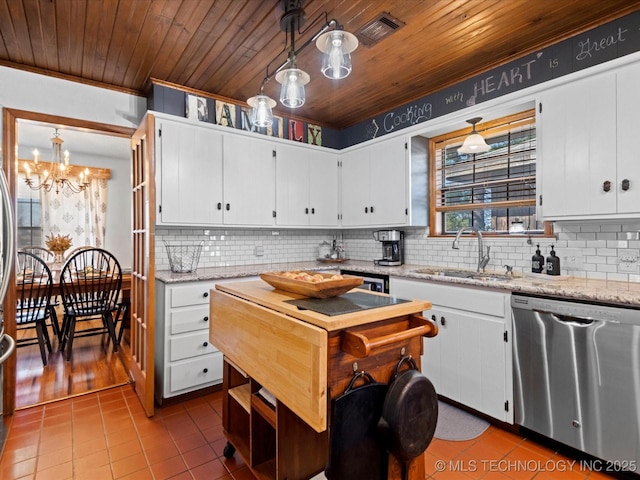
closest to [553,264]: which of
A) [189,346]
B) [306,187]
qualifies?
[306,187]

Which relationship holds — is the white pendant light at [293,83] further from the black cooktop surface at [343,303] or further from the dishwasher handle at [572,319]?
the dishwasher handle at [572,319]

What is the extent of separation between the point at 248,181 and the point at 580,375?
2830mm

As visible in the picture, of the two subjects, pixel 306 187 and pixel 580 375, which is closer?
pixel 580 375

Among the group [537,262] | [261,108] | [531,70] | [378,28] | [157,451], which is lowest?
[157,451]

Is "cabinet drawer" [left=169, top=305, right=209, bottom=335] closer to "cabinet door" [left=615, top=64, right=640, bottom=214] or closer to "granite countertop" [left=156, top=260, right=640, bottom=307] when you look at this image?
"granite countertop" [left=156, top=260, right=640, bottom=307]

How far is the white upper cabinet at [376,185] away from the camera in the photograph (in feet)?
10.5

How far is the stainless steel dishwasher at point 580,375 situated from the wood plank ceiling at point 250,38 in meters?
1.75

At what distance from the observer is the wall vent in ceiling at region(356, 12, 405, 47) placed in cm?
207

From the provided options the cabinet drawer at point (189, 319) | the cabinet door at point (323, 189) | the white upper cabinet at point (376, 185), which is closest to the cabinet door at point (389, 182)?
the white upper cabinet at point (376, 185)

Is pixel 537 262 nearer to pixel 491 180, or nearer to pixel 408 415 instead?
pixel 491 180

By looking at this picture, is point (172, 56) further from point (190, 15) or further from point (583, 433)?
point (583, 433)

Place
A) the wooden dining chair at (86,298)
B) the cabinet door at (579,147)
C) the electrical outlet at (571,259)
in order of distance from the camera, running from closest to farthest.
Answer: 1. the cabinet door at (579,147)
2. the electrical outlet at (571,259)
3. the wooden dining chair at (86,298)

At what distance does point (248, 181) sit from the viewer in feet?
10.6

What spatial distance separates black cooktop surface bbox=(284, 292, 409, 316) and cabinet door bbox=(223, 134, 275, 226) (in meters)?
1.94
